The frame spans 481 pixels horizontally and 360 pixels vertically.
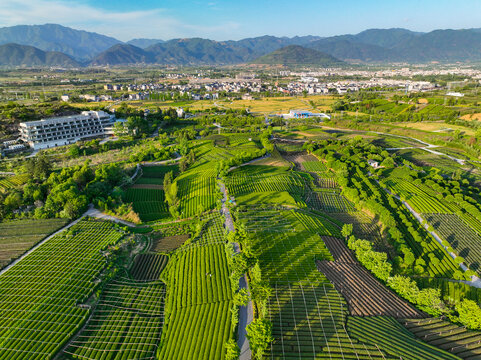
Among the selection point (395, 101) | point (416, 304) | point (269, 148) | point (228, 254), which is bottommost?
point (416, 304)

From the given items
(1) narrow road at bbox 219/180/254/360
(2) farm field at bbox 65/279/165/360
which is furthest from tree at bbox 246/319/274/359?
(2) farm field at bbox 65/279/165/360

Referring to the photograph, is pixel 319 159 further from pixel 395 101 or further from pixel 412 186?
pixel 395 101

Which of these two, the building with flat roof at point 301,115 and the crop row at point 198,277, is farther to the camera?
the building with flat roof at point 301,115

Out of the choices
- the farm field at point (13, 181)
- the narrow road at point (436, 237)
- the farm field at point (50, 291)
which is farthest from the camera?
the farm field at point (13, 181)

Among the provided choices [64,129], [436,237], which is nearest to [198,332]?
[436,237]

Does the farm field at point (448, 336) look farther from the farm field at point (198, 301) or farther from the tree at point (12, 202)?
the tree at point (12, 202)

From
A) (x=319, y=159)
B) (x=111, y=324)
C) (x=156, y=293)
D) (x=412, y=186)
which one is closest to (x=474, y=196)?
(x=412, y=186)

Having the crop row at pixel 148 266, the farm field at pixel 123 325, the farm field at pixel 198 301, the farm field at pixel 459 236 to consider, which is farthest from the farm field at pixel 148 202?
the farm field at pixel 459 236

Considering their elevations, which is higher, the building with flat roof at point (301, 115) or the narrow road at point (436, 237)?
the building with flat roof at point (301, 115)
